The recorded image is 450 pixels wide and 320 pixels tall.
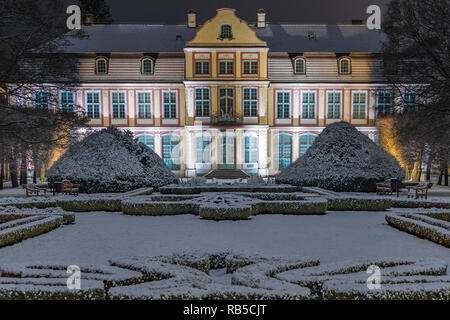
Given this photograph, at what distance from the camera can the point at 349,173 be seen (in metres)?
15.2

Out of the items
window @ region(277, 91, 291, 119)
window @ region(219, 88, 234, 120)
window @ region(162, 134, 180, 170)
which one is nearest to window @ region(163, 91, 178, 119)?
window @ region(162, 134, 180, 170)

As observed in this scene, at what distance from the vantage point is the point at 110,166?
1507 cm

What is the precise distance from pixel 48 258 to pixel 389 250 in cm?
609

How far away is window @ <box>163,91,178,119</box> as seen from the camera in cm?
2761

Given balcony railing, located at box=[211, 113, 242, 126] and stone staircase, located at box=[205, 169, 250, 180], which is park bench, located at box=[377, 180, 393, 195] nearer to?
stone staircase, located at box=[205, 169, 250, 180]

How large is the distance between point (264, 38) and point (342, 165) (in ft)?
58.0

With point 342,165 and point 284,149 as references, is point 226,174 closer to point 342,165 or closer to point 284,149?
point 284,149

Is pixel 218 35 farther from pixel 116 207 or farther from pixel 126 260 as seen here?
pixel 126 260

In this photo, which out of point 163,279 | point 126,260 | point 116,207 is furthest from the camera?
point 116,207

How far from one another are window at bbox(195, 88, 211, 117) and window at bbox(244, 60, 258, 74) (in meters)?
3.39

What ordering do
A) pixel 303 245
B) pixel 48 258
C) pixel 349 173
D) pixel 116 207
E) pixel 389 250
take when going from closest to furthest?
pixel 48 258, pixel 389 250, pixel 303 245, pixel 116 207, pixel 349 173

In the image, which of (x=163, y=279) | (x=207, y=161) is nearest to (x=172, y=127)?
(x=207, y=161)

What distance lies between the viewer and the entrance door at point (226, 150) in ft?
88.5

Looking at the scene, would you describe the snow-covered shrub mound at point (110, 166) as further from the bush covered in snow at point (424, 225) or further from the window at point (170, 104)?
the window at point (170, 104)
